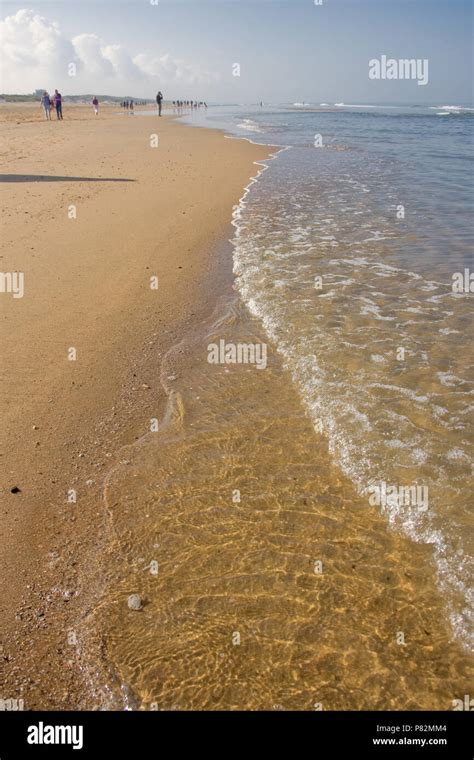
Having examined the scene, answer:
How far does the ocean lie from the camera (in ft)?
8.38

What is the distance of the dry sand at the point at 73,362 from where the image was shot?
9.25 ft

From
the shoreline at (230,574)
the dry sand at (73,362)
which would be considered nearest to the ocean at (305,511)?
the shoreline at (230,574)

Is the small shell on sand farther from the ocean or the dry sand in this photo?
the dry sand

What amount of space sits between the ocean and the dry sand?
0.84ft

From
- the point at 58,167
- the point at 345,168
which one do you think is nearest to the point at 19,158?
the point at 58,167

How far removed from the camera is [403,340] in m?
5.87

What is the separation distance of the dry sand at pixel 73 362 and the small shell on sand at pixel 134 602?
0.80ft

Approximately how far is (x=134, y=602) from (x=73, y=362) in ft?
10.3
